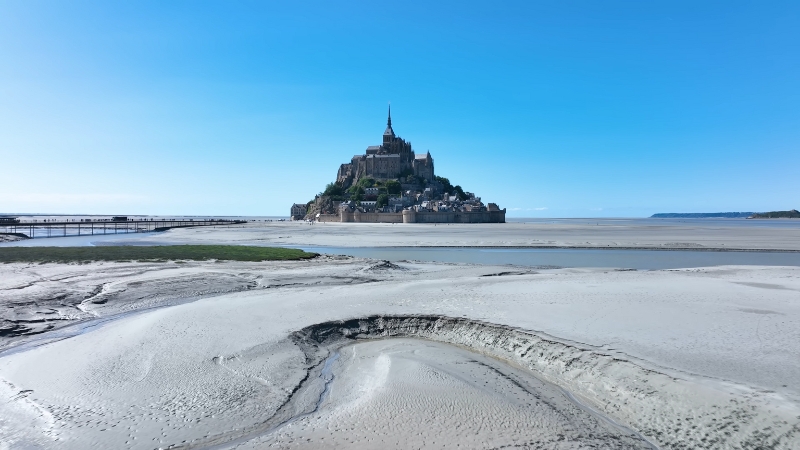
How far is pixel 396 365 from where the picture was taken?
645cm

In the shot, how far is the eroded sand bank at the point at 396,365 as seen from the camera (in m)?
4.47

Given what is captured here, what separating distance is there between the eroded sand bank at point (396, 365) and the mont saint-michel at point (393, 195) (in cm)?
7226

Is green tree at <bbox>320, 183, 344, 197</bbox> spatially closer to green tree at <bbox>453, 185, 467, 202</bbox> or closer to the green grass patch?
green tree at <bbox>453, 185, 467, 202</bbox>

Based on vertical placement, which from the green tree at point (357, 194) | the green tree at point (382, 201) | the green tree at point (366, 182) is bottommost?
the green tree at point (382, 201)

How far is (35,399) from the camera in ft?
16.9

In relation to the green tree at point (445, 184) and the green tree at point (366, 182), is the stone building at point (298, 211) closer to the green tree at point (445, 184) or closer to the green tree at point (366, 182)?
the green tree at point (366, 182)

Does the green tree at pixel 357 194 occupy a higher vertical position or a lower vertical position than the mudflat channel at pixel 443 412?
higher

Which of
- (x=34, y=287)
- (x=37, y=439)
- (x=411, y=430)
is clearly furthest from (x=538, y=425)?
(x=34, y=287)

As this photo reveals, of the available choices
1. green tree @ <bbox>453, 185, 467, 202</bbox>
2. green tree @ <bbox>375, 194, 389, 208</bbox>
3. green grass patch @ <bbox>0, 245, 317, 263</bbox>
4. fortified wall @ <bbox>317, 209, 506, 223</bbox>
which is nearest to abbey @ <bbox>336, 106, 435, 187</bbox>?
green tree @ <bbox>453, 185, 467, 202</bbox>

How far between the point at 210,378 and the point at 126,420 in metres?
1.21

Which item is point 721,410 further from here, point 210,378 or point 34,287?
point 34,287

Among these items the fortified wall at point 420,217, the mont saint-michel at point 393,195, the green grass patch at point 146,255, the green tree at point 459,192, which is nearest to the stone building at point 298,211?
the mont saint-michel at point 393,195

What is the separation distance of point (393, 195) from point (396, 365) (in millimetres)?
92366

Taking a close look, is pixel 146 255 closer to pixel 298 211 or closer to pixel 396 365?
pixel 396 365
